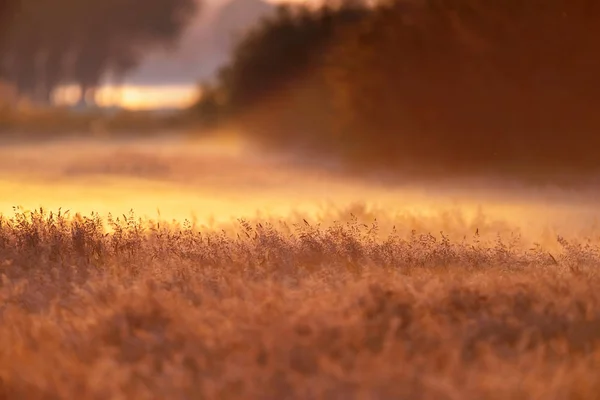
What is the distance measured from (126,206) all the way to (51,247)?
133 inches

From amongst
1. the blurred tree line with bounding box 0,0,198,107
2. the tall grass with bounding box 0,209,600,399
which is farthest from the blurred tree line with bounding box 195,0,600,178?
the tall grass with bounding box 0,209,600,399

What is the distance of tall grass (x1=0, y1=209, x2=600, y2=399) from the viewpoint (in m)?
4.91

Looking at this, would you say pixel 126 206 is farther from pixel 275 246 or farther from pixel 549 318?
pixel 549 318

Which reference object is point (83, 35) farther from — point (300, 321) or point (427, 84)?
point (300, 321)

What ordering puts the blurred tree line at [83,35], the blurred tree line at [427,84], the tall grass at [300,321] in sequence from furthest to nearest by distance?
the blurred tree line at [83,35] < the blurred tree line at [427,84] < the tall grass at [300,321]

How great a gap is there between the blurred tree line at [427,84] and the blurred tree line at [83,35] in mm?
1741

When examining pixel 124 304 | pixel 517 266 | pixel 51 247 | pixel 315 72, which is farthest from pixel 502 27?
pixel 124 304

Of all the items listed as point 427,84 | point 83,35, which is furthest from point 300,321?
point 83,35

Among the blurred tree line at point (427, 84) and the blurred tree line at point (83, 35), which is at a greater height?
the blurred tree line at point (83, 35)

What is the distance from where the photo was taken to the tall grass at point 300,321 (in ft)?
16.1

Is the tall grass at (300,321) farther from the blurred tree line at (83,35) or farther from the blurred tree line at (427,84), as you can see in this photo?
the blurred tree line at (83,35)

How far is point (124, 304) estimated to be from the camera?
624 cm

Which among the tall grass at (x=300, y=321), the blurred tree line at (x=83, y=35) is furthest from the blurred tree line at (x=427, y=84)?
the tall grass at (x=300, y=321)

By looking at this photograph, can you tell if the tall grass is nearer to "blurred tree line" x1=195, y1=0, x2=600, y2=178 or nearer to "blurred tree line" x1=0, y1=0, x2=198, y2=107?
"blurred tree line" x1=195, y1=0, x2=600, y2=178
